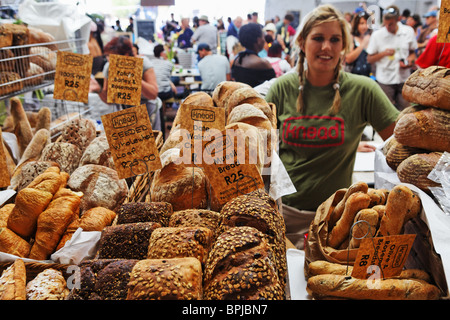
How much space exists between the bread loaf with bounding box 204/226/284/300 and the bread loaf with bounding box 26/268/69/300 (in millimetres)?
468

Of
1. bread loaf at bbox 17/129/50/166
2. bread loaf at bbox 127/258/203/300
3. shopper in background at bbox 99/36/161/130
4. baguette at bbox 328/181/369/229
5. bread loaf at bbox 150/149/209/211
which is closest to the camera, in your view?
bread loaf at bbox 127/258/203/300

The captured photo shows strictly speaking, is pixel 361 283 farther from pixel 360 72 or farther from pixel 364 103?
pixel 360 72

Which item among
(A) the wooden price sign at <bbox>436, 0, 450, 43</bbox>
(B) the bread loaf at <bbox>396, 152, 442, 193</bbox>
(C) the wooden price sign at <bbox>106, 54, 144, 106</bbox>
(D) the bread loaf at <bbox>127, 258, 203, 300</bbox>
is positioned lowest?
(D) the bread loaf at <bbox>127, 258, 203, 300</bbox>

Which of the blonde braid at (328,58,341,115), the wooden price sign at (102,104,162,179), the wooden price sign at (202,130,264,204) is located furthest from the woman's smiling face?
the wooden price sign at (102,104,162,179)

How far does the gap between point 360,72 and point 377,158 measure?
4.89 m

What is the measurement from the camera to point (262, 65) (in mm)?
4457

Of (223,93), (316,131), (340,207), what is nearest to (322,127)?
(316,131)

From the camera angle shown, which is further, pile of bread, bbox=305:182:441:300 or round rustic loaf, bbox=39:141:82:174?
round rustic loaf, bbox=39:141:82:174

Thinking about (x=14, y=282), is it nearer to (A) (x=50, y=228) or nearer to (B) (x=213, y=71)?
(A) (x=50, y=228)

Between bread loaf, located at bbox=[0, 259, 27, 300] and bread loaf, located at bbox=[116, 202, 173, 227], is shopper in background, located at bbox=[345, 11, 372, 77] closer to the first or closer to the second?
bread loaf, located at bbox=[116, 202, 173, 227]

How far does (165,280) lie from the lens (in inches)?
35.4

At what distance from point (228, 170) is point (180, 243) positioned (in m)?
0.36

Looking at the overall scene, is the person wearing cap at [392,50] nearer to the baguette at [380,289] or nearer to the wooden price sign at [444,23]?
Answer: the wooden price sign at [444,23]

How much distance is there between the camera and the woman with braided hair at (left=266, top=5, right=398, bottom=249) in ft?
7.40
